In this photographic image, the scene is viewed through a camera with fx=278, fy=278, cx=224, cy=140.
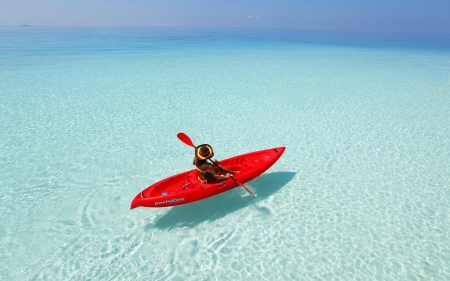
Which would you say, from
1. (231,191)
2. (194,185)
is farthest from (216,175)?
(231,191)

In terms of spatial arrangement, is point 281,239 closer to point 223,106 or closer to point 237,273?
point 237,273

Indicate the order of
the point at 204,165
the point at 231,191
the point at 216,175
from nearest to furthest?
the point at 204,165, the point at 216,175, the point at 231,191

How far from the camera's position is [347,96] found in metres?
13.9

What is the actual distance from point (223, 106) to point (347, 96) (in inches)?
255

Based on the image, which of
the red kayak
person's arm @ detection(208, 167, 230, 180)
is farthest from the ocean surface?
person's arm @ detection(208, 167, 230, 180)

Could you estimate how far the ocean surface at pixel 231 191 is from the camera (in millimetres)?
4684

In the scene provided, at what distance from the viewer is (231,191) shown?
6.27 meters

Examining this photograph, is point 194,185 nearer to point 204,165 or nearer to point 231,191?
point 204,165

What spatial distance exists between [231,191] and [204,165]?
4.14 feet

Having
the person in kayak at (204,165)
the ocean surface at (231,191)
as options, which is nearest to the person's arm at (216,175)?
the person in kayak at (204,165)

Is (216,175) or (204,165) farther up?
(204,165)

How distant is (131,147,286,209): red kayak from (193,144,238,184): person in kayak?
123 millimetres

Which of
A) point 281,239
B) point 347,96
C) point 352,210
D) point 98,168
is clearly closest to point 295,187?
point 352,210

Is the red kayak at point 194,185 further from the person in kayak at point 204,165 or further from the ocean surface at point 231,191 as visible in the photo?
the ocean surface at point 231,191
